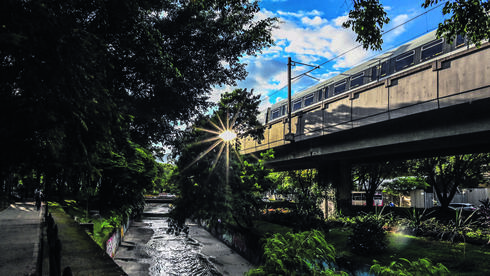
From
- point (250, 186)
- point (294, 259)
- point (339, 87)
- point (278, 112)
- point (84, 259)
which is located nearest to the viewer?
point (294, 259)

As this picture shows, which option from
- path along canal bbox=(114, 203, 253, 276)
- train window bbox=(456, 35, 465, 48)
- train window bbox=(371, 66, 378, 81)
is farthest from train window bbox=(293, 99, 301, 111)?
path along canal bbox=(114, 203, 253, 276)

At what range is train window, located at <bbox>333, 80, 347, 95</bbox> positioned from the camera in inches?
874

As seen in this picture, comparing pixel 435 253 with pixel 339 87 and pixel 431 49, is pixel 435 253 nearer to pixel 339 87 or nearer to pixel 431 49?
pixel 431 49

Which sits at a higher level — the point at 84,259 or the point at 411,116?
the point at 411,116

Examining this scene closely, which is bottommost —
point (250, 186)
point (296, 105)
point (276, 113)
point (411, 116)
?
point (250, 186)

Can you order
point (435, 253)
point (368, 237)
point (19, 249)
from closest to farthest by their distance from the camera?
point (19, 249) < point (435, 253) < point (368, 237)

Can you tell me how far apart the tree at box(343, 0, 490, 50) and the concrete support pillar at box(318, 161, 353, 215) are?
17.1 metres

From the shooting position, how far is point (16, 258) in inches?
278

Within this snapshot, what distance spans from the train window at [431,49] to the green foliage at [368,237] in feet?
37.0

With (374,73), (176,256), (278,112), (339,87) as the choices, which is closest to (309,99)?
(339,87)

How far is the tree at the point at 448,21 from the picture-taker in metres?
6.41

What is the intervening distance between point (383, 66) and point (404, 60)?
1597 millimetres

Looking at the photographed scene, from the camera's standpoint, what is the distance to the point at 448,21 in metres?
6.89

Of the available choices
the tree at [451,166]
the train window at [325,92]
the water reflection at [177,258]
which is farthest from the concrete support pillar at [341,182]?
the water reflection at [177,258]
